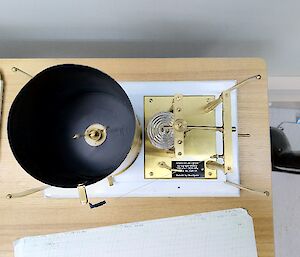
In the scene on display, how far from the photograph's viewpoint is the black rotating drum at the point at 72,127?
0.59 meters

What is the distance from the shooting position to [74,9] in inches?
28.5

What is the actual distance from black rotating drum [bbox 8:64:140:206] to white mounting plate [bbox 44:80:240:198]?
7cm

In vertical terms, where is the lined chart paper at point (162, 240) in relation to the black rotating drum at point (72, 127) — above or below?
below

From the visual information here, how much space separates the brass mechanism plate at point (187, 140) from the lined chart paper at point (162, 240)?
0.28 feet

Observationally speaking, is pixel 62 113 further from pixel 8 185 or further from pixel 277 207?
pixel 277 207

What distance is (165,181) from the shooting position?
692 millimetres

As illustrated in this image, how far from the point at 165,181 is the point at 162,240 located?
0.11m

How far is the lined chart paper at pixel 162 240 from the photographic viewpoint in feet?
2.15

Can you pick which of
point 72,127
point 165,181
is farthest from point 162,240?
point 72,127

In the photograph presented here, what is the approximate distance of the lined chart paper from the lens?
65 centimetres

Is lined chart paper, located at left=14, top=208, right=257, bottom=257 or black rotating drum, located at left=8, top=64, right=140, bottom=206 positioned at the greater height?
black rotating drum, located at left=8, top=64, right=140, bottom=206

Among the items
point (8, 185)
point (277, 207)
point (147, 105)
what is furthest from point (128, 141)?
point (277, 207)

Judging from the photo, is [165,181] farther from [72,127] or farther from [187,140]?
[72,127]

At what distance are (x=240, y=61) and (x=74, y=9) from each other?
1.11 feet
